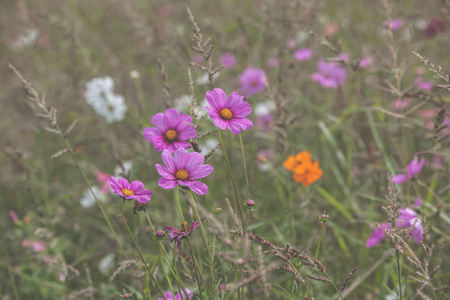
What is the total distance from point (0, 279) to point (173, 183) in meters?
1.31

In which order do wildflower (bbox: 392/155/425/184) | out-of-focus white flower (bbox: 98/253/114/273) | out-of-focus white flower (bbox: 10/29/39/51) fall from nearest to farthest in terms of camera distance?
1. wildflower (bbox: 392/155/425/184)
2. out-of-focus white flower (bbox: 98/253/114/273)
3. out-of-focus white flower (bbox: 10/29/39/51)

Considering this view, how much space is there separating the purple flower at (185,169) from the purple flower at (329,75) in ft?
4.16

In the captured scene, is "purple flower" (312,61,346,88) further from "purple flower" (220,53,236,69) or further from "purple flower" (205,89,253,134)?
"purple flower" (205,89,253,134)

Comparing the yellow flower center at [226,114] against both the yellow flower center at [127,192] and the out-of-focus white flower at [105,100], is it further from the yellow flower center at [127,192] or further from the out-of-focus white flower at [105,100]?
the out-of-focus white flower at [105,100]

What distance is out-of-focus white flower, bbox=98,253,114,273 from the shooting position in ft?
5.38

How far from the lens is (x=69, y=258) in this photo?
1880 mm

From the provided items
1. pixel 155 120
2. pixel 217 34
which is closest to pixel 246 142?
pixel 217 34

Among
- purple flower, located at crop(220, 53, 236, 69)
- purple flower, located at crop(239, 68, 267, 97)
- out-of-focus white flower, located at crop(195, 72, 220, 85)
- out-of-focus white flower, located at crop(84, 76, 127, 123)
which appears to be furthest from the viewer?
purple flower, located at crop(220, 53, 236, 69)

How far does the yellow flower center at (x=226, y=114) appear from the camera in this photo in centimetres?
93

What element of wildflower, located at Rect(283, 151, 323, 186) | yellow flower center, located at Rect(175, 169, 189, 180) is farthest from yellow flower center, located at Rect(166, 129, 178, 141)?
wildflower, located at Rect(283, 151, 323, 186)

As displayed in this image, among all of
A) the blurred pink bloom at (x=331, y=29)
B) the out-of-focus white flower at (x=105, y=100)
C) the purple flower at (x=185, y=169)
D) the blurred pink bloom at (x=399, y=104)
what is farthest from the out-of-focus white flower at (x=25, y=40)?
the purple flower at (x=185, y=169)

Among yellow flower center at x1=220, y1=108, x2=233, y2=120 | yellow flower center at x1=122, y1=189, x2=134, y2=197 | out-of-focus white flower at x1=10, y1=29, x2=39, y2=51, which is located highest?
out-of-focus white flower at x1=10, y1=29, x2=39, y2=51

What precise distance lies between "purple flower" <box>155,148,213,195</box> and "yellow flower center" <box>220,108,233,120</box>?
0.11 metres

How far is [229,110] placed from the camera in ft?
3.11
